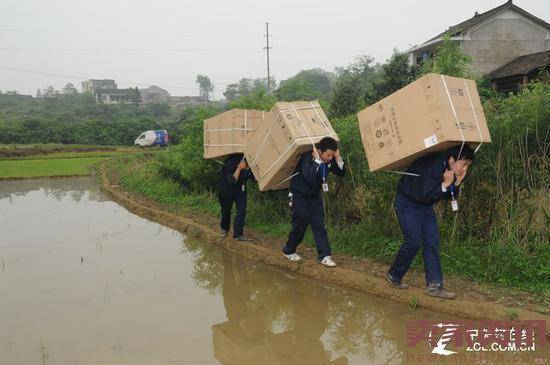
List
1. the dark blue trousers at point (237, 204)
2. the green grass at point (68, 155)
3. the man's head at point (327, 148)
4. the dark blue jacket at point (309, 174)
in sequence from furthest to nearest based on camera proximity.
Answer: the green grass at point (68, 155), the dark blue trousers at point (237, 204), the dark blue jacket at point (309, 174), the man's head at point (327, 148)

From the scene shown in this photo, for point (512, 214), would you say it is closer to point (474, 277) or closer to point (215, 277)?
point (474, 277)

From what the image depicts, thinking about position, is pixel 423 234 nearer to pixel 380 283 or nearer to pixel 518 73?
pixel 380 283

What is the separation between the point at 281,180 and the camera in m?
5.40

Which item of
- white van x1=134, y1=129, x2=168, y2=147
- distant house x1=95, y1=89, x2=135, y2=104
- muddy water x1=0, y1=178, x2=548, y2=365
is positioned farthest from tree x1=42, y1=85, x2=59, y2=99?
muddy water x1=0, y1=178, x2=548, y2=365

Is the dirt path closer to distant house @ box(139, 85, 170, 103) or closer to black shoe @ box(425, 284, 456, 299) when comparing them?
black shoe @ box(425, 284, 456, 299)

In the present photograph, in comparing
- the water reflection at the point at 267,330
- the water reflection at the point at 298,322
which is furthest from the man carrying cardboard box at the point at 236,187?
the water reflection at the point at 267,330

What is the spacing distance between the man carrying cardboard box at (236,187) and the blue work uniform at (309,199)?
3.96 ft

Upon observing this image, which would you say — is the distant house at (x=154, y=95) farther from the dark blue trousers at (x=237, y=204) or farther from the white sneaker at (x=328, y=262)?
the white sneaker at (x=328, y=262)

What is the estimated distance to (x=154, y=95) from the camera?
87.9 metres

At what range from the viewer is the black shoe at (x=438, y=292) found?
4.10 m

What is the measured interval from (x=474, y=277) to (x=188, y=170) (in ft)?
20.8

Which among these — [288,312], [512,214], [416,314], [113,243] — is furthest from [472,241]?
[113,243]

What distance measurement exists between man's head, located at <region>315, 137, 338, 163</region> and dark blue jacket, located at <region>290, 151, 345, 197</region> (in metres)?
0.08

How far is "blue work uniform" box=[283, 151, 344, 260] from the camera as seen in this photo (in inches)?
190
